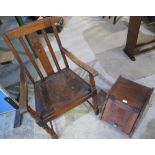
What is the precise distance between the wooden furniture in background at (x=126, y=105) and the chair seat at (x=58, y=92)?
0.89 feet

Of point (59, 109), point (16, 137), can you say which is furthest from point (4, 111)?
point (59, 109)

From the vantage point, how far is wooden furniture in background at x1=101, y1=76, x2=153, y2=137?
1447 millimetres

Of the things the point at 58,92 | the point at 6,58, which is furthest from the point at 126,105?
the point at 6,58

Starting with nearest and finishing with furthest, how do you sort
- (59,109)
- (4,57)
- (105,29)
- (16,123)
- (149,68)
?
(59,109) → (16,123) → (149,68) → (4,57) → (105,29)

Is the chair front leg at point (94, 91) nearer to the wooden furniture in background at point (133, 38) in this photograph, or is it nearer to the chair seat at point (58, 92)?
the chair seat at point (58, 92)

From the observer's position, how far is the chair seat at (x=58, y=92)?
4.52 feet

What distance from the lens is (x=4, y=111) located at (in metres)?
1.91

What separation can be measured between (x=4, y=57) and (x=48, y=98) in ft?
4.76

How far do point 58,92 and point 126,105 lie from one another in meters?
0.60

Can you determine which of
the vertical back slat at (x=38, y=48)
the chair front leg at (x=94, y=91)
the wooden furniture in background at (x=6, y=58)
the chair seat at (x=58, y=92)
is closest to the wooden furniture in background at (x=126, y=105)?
the chair front leg at (x=94, y=91)

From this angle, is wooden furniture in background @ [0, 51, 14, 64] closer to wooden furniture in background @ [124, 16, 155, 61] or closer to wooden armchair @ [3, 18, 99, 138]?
wooden armchair @ [3, 18, 99, 138]

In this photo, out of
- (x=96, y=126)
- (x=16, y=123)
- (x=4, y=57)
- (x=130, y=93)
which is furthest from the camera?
(x=4, y=57)

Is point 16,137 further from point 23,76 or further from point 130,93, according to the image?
point 130,93

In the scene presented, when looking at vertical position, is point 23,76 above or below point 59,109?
above
